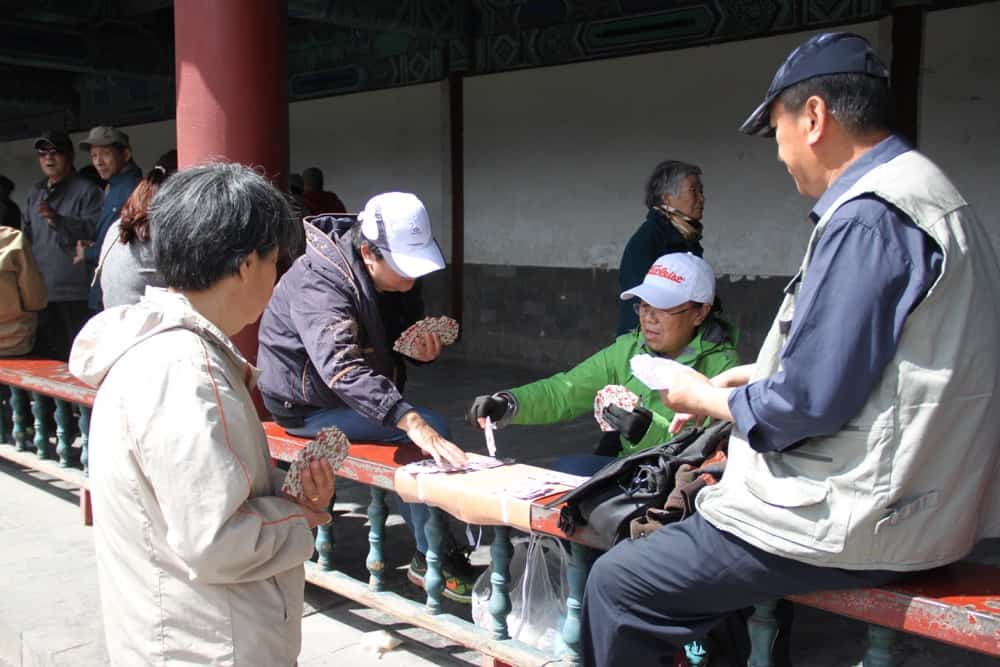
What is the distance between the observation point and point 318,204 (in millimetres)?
7117

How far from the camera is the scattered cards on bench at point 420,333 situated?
3186 millimetres

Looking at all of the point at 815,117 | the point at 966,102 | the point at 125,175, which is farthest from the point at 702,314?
the point at 966,102

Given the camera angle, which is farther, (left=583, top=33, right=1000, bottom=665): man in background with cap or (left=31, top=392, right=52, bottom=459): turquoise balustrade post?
(left=31, top=392, right=52, bottom=459): turquoise balustrade post

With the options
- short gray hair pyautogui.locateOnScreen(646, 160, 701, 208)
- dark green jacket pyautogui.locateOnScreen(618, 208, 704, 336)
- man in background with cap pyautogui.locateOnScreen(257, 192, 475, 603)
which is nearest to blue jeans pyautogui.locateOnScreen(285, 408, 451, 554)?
man in background with cap pyautogui.locateOnScreen(257, 192, 475, 603)

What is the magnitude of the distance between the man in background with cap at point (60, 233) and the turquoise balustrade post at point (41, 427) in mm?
866

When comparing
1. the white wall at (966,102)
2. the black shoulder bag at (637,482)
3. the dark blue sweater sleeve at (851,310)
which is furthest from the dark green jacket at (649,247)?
the white wall at (966,102)

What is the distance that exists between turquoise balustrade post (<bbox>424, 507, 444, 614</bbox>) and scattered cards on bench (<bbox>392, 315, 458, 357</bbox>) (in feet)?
1.92

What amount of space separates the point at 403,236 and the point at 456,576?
3.74 feet

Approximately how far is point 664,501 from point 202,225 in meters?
1.09

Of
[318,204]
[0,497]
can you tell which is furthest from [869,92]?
[318,204]

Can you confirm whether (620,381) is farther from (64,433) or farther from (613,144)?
(613,144)

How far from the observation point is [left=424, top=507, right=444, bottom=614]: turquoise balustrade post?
2846 mm

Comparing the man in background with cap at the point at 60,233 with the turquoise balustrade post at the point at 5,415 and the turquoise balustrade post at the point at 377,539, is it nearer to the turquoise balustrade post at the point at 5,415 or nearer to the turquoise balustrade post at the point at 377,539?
the turquoise balustrade post at the point at 5,415

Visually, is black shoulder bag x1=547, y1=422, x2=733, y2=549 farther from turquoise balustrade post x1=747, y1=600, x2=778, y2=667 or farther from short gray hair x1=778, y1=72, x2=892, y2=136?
short gray hair x1=778, y1=72, x2=892, y2=136
